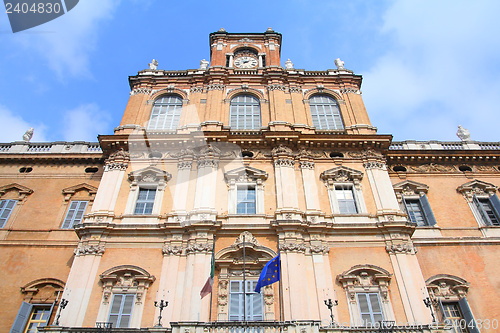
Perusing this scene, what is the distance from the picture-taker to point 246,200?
754 inches

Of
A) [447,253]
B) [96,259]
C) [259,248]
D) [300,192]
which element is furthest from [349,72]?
[96,259]

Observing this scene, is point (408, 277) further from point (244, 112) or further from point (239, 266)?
point (244, 112)

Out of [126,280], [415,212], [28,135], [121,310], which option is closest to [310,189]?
[415,212]

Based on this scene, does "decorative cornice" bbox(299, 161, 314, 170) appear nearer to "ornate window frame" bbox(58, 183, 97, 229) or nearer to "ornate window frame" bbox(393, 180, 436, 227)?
"ornate window frame" bbox(393, 180, 436, 227)

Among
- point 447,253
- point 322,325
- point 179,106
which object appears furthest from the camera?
point 179,106

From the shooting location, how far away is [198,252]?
1662 centimetres

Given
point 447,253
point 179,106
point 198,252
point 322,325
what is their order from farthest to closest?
point 179,106, point 447,253, point 198,252, point 322,325

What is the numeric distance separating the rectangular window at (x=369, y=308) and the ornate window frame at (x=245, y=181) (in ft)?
18.8

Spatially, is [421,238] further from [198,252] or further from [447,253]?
[198,252]

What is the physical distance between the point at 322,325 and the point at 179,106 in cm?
1491

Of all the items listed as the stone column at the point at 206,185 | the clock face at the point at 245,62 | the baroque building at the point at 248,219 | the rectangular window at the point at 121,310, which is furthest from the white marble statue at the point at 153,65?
the rectangular window at the point at 121,310

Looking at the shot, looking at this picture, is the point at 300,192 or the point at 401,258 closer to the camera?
the point at 401,258

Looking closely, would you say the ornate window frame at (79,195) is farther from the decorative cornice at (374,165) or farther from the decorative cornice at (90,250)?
the decorative cornice at (374,165)

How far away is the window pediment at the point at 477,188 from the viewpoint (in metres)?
21.1
